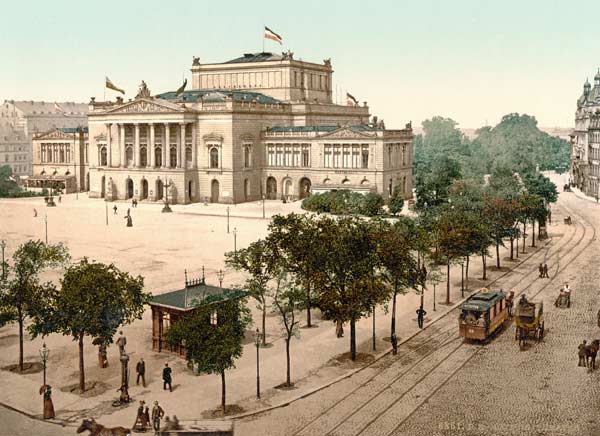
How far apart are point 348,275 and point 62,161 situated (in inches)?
3919

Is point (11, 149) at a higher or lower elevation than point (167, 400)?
higher

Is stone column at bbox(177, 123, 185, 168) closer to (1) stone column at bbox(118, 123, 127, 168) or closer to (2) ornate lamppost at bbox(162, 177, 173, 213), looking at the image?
(2) ornate lamppost at bbox(162, 177, 173, 213)

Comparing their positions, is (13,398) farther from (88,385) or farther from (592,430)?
(592,430)

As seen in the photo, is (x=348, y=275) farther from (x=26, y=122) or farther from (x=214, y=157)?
(x=26, y=122)

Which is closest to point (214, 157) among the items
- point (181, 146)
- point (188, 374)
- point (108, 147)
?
point (181, 146)

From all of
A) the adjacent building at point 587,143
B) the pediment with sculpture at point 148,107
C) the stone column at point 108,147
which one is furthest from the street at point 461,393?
the adjacent building at point 587,143

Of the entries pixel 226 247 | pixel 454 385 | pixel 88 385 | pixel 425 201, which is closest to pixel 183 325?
pixel 88 385

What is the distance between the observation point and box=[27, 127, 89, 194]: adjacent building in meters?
121

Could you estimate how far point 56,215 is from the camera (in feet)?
278

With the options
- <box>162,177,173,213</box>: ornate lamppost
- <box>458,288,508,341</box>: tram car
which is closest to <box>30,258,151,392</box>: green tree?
<box>458,288,508,341</box>: tram car

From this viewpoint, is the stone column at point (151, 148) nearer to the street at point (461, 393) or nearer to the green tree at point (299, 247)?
the street at point (461, 393)

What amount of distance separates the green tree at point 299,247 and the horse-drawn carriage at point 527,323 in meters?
10.3

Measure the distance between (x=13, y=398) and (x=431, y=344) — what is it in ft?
61.8

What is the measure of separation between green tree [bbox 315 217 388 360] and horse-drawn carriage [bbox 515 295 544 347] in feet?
24.5
